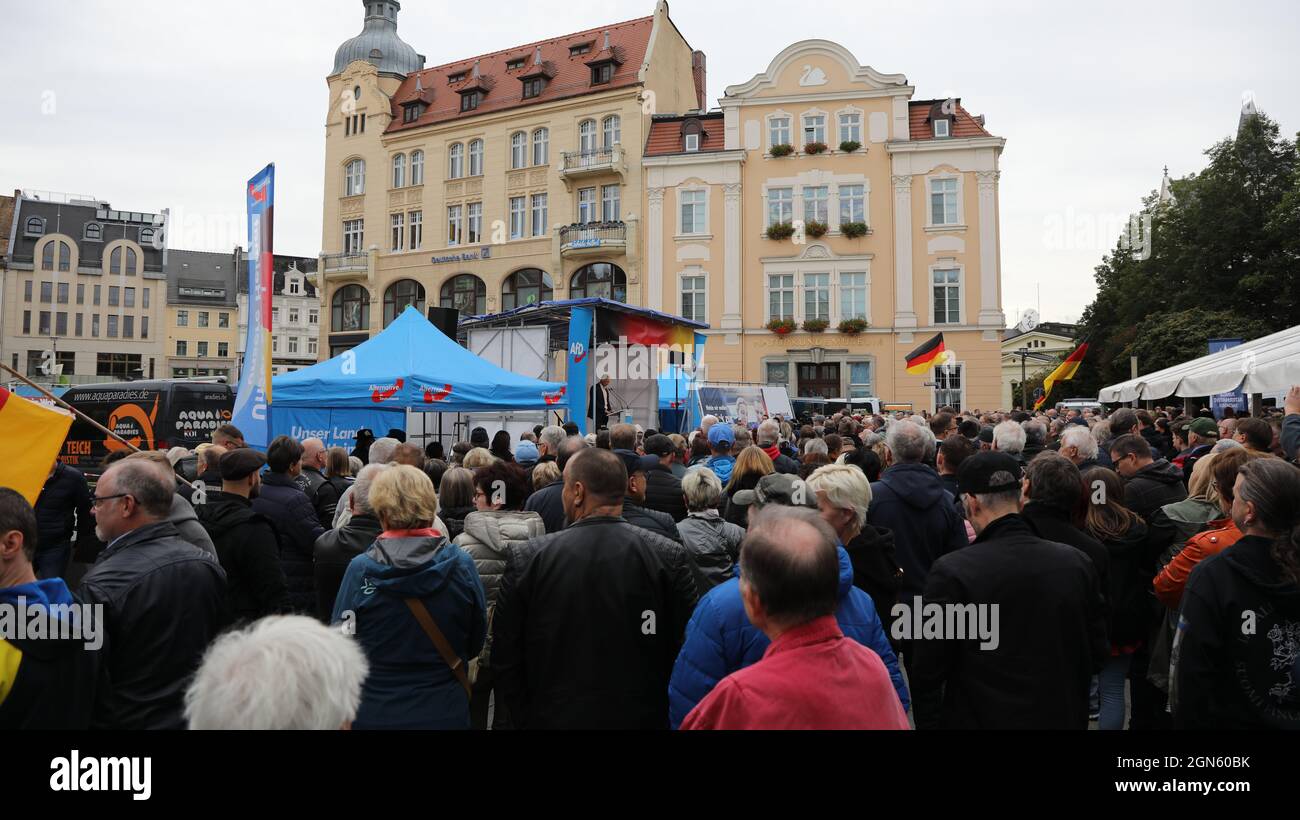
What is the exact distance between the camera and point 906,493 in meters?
4.75

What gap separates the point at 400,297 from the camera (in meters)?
41.2

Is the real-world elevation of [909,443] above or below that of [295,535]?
above

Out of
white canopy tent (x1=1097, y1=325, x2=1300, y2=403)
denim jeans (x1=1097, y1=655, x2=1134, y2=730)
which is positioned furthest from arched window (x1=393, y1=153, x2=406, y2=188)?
denim jeans (x1=1097, y1=655, x2=1134, y2=730)

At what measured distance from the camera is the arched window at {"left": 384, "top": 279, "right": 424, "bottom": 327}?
1608 inches

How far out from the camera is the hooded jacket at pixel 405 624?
127 inches

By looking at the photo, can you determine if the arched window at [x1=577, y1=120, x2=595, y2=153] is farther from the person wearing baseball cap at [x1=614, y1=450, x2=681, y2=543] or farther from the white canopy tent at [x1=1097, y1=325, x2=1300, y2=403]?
the person wearing baseball cap at [x1=614, y1=450, x2=681, y2=543]

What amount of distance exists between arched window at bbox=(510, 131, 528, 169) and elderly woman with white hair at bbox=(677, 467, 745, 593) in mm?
37059

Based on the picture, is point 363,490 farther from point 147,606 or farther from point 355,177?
point 355,177

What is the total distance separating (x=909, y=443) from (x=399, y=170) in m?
41.3

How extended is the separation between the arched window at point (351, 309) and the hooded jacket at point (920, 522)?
40249 mm

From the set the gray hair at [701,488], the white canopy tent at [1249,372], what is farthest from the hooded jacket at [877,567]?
the white canopy tent at [1249,372]

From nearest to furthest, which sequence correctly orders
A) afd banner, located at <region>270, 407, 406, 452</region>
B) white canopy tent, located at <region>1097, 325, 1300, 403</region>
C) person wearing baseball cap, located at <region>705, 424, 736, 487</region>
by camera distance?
person wearing baseball cap, located at <region>705, 424, 736, 487</region>
white canopy tent, located at <region>1097, 325, 1300, 403</region>
afd banner, located at <region>270, 407, 406, 452</region>

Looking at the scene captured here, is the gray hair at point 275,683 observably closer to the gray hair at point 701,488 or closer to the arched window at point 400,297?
the gray hair at point 701,488

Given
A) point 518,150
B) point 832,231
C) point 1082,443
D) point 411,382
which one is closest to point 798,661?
point 1082,443
